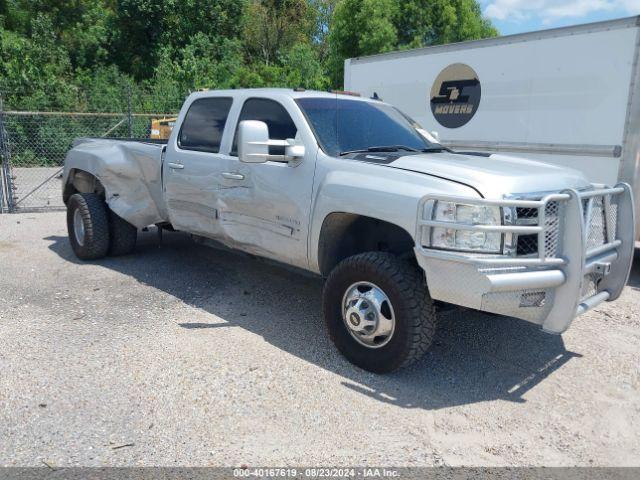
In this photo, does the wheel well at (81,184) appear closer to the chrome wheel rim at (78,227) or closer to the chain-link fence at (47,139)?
the chrome wheel rim at (78,227)

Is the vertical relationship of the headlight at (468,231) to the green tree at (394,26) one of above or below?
below

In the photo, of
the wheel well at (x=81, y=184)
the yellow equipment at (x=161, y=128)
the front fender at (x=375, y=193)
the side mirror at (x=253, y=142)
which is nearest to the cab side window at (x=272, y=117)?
the side mirror at (x=253, y=142)

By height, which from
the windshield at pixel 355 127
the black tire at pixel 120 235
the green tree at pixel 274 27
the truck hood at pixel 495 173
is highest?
the green tree at pixel 274 27

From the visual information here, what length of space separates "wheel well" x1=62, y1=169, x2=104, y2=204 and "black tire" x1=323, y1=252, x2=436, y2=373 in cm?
428

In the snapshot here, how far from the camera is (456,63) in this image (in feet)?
27.2

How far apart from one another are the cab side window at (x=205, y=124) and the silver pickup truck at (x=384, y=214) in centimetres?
2

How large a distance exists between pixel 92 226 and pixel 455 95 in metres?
5.24

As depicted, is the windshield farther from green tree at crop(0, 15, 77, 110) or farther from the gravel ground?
green tree at crop(0, 15, 77, 110)

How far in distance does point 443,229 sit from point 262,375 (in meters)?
1.62

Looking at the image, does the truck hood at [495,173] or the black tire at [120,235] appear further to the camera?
the black tire at [120,235]

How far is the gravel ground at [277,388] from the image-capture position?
3.24 meters

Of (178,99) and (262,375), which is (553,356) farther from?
(178,99)

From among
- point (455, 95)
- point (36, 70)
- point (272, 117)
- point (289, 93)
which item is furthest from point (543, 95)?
point (36, 70)

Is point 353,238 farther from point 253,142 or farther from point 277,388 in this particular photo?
point 277,388
